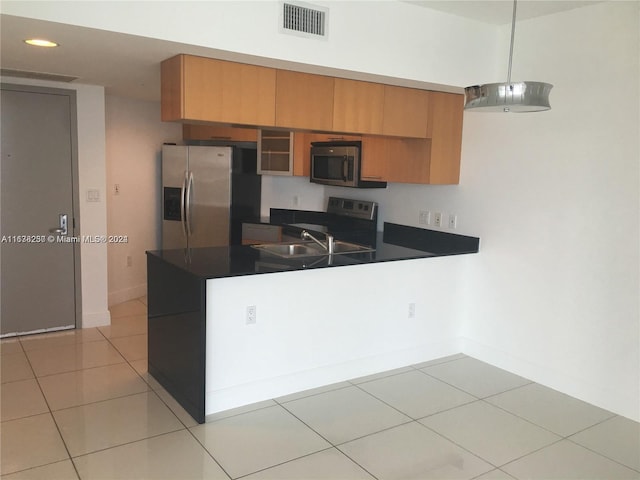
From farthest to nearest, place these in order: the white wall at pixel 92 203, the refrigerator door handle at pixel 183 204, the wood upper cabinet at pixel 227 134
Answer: the wood upper cabinet at pixel 227 134 < the refrigerator door handle at pixel 183 204 < the white wall at pixel 92 203

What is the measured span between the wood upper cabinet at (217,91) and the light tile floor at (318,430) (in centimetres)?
178

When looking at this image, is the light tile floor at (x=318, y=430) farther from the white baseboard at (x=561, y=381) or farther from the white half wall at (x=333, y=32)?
the white half wall at (x=333, y=32)


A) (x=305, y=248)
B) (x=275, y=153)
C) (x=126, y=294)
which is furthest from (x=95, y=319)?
(x=275, y=153)

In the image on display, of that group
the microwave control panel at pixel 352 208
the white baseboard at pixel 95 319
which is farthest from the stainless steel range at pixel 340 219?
the white baseboard at pixel 95 319

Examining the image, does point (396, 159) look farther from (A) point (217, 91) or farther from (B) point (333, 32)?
(A) point (217, 91)

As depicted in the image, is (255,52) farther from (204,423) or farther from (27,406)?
(27,406)

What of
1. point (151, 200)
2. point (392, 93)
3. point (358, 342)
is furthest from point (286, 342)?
point (151, 200)

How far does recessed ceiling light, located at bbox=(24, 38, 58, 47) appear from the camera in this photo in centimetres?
281

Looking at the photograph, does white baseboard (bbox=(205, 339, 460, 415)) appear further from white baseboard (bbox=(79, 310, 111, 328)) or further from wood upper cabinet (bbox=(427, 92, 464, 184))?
white baseboard (bbox=(79, 310, 111, 328))

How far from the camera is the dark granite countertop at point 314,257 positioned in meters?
3.23

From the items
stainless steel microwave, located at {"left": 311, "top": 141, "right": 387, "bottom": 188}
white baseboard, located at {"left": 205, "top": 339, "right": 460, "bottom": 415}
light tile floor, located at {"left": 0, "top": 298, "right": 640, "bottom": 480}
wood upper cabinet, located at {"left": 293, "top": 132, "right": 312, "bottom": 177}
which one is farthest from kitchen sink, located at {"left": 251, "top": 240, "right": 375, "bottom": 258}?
wood upper cabinet, located at {"left": 293, "top": 132, "right": 312, "bottom": 177}

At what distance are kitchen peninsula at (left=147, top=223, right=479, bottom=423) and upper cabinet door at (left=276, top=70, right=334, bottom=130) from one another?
923 mm

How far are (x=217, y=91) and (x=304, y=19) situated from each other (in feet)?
2.14

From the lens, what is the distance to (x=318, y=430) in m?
3.00
